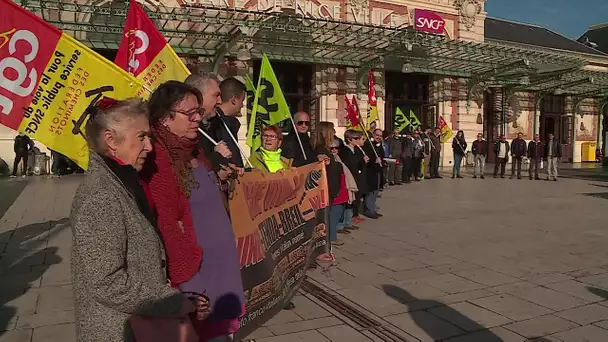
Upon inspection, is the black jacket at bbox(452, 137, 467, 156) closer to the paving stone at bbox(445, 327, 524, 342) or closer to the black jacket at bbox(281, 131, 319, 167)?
the black jacket at bbox(281, 131, 319, 167)

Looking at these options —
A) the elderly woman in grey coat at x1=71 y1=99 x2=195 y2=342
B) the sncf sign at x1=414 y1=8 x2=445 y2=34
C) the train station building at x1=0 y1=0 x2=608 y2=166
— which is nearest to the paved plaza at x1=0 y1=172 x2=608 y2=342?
the elderly woman in grey coat at x1=71 y1=99 x2=195 y2=342

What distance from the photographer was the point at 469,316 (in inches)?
167

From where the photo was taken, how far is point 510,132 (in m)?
27.2

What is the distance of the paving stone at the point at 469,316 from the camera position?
4043mm

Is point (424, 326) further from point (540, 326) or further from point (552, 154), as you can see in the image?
point (552, 154)

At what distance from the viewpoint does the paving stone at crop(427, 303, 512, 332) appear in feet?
13.3

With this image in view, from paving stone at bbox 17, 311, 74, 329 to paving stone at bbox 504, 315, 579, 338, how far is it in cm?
378

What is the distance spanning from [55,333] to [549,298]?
14.8 feet

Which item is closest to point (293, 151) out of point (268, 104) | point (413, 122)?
point (268, 104)

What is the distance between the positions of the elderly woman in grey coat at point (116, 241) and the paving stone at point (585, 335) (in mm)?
3218

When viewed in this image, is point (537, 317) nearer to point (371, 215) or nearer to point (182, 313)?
point (182, 313)

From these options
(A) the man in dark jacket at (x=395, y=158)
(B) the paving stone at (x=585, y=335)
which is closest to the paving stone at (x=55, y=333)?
(B) the paving stone at (x=585, y=335)

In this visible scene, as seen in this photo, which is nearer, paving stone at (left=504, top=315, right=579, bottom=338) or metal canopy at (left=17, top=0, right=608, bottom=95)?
paving stone at (left=504, top=315, right=579, bottom=338)

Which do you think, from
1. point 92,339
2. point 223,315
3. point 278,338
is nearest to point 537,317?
point 278,338
